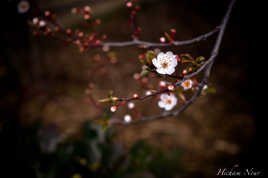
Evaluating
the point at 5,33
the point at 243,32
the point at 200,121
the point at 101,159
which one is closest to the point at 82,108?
the point at 101,159

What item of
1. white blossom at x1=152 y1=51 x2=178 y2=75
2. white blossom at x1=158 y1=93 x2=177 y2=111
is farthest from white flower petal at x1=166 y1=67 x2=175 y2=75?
white blossom at x1=158 y1=93 x2=177 y2=111

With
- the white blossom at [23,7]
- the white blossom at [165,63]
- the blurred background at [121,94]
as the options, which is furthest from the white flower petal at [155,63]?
the white blossom at [23,7]

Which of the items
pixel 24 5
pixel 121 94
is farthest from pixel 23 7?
pixel 121 94

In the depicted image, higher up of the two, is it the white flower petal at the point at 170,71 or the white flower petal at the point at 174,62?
the white flower petal at the point at 174,62

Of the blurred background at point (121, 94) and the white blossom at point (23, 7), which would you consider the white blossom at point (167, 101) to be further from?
the white blossom at point (23, 7)

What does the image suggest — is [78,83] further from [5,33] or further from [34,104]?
[5,33]
